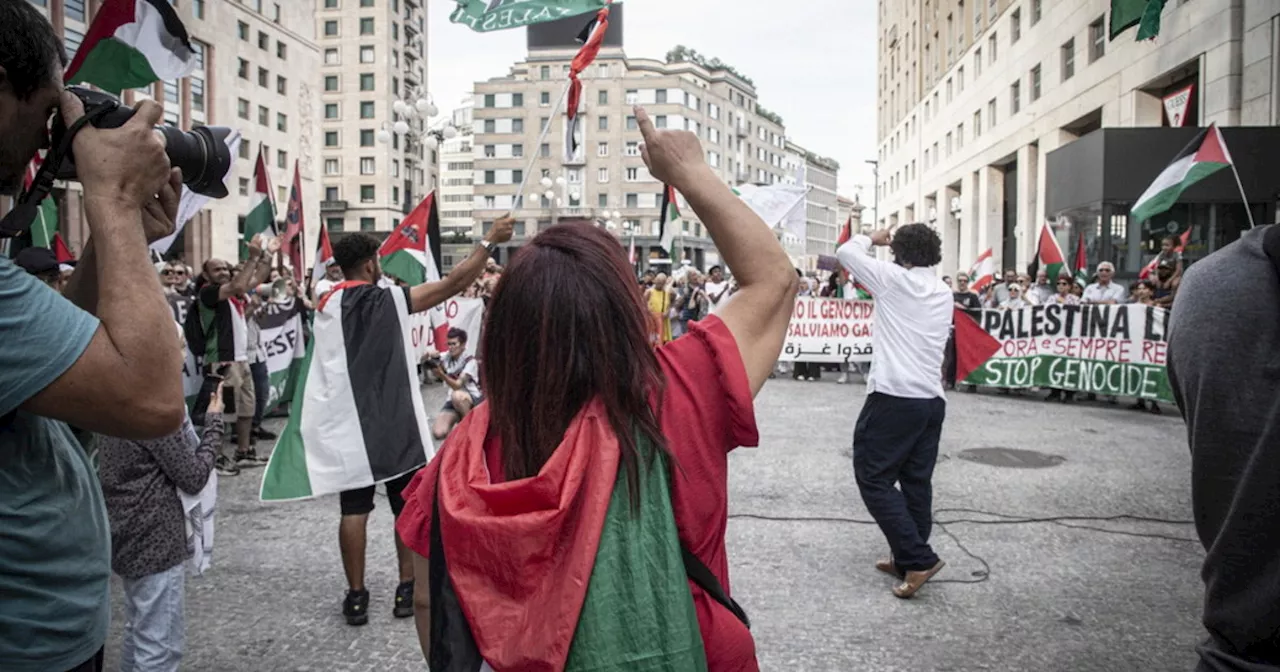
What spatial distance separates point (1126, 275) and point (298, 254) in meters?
16.4

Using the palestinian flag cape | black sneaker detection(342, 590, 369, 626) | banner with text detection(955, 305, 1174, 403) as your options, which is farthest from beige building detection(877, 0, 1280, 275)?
the palestinian flag cape

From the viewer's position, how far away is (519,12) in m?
7.62

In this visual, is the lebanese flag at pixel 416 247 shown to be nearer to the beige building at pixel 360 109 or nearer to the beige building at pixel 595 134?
the beige building at pixel 360 109

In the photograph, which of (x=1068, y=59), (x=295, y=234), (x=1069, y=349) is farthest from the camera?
(x=1068, y=59)

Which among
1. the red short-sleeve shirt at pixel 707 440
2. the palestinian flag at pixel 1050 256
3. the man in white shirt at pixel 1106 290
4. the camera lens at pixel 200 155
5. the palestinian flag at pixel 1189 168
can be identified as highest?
the palestinian flag at pixel 1189 168

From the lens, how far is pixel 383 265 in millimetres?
8828

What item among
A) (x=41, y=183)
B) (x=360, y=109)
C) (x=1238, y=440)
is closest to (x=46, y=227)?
(x=41, y=183)

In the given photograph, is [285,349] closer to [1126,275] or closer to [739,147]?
[1126,275]

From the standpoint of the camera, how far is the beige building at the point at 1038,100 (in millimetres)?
17594

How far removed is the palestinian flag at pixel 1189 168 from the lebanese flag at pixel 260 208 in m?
10.3

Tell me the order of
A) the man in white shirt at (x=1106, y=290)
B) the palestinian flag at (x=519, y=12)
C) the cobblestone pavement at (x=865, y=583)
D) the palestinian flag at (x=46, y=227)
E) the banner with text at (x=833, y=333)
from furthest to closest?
1. the banner with text at (x=833, y=333)
2. the man in white shirt at (x=1106, y=290)
3. the palestinian flag at (x=46, y=227)
4. the palestinian flag at (x=519, y=12)
5. the cobblestone pavement at (x=865, y=583)

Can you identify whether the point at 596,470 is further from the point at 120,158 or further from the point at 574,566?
the point at 120,158

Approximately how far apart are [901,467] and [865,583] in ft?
2.29

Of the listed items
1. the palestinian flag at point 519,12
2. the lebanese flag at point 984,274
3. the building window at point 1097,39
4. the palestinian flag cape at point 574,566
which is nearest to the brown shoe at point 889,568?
the palestinian flag cape at point 574,566
